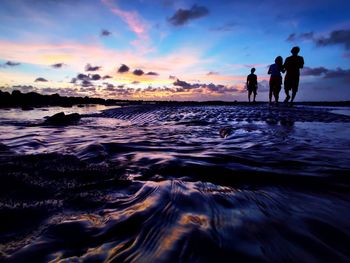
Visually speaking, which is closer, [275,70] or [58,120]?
[58,120]

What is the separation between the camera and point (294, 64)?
12312 millimetres

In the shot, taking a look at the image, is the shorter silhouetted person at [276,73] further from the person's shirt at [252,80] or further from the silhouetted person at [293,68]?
the person's shirt at [252,80]

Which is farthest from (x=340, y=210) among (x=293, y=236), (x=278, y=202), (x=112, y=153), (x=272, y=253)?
(x=112, y=153)

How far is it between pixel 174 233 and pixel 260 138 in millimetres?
3343

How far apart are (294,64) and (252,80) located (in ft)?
18.0

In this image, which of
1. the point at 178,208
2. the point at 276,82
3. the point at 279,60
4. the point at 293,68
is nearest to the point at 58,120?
the point at 178,208

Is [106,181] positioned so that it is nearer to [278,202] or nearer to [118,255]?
[118,255]

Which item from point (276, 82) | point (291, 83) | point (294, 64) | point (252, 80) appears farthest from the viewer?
point (252, 80)

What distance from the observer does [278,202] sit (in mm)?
1721

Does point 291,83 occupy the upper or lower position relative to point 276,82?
lower

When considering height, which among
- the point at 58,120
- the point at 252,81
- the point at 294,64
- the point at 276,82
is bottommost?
the point at 58,120

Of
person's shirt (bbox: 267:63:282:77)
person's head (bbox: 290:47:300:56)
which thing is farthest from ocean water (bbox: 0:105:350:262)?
person's shirt (bbox: 267:63:282:77)

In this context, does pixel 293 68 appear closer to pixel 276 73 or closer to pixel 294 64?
pixel 294 64

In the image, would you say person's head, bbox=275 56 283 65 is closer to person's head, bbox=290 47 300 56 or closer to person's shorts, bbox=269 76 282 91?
person's shorts, bbox=269 76 282 91
